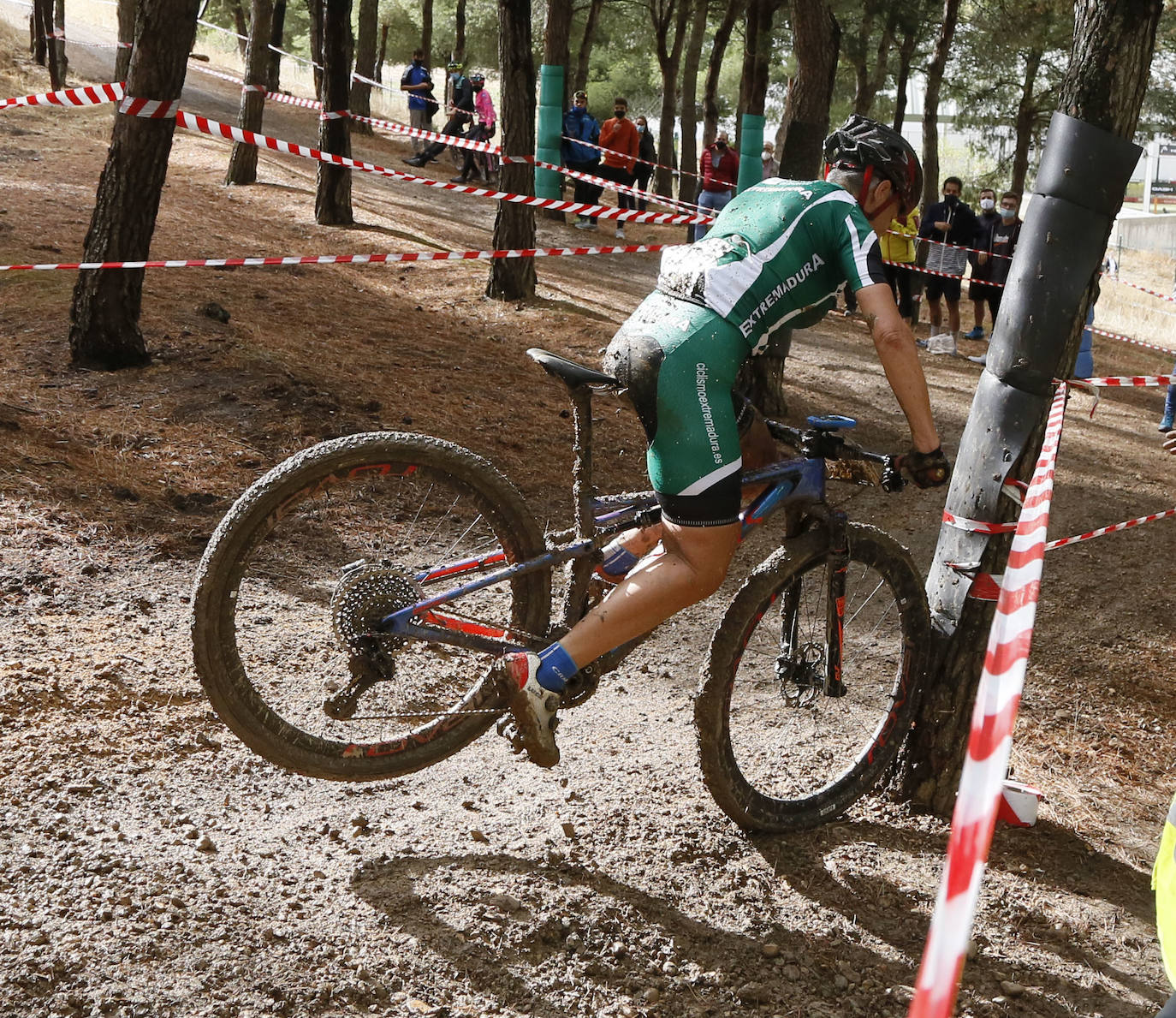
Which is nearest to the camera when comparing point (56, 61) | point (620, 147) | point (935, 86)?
point (56, 61)

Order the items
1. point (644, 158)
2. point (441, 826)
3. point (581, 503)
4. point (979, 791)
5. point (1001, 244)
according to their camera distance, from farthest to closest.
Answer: point (644, 158) < point (1001, 244) < point (441, 826) < point (581, 503) < point (979, 791)

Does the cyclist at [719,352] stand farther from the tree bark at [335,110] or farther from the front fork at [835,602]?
the tree bark at [335,110]

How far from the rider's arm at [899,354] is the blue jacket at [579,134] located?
52.8 feet

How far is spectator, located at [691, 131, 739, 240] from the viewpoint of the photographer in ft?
55.4

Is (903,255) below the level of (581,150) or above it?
below

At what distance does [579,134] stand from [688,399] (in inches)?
678

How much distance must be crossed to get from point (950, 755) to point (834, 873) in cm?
66

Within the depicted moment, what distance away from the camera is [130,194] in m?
7.24

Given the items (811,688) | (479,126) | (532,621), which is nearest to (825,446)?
(811,688)

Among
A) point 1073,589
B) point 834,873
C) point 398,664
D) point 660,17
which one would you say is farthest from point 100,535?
point 660,17

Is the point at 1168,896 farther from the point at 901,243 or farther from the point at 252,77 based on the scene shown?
the point at 252,77

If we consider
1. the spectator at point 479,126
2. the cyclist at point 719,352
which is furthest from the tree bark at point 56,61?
the cyclist at point 719,352

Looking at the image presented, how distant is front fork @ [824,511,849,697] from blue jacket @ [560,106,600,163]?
15855 mm

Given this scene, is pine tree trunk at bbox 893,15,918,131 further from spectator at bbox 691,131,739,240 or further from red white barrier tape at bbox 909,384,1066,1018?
red white barrier tape at bbox 909,384,1066,1018
